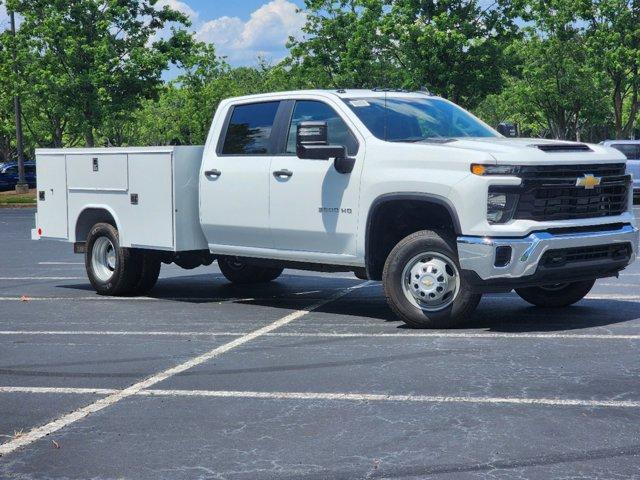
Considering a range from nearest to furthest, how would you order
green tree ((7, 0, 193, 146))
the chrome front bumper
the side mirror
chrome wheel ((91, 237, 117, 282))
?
1. the chrome front bumper
2. the side mirror
3. chrome wheel ((91, 237, 117, 282))
4. green tree ((7, 0, 193, 146))

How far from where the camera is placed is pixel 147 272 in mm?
11586

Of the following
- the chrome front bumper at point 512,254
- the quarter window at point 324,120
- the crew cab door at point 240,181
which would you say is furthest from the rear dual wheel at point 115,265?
the chrome front bumper at point 512,254

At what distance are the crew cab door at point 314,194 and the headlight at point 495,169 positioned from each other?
49.4 inches

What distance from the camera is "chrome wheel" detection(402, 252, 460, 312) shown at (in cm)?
859

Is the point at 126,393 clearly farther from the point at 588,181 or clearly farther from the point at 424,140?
the point at 588,181

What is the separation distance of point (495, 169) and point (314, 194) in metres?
1.91

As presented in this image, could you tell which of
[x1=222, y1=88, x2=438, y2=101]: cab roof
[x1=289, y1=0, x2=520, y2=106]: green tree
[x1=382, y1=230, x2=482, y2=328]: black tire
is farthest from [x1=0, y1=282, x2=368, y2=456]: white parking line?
[x1=289, y1=0, x2=520, y2=106]: green tree

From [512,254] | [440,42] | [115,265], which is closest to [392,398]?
[512,254]

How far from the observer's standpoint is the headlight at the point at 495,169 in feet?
26.5

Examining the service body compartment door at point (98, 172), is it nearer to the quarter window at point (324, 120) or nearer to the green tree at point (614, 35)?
the quarter window at point (324, 120)

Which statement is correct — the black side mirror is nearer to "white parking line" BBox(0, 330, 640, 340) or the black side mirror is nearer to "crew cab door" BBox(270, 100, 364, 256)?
"crew cab door" BBox(270, 100, 364, 256)

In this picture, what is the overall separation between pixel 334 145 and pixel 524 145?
1698 mm

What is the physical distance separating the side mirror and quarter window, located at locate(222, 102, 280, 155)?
0.88m

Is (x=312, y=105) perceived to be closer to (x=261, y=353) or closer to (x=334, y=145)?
(x=334, y=145)
